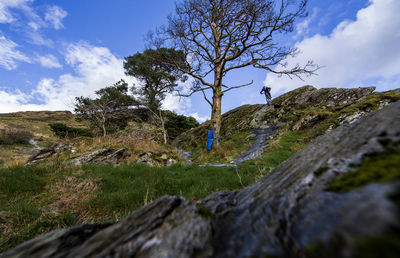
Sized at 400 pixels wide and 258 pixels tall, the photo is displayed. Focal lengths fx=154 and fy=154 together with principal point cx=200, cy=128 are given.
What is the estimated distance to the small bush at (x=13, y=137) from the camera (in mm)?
24292

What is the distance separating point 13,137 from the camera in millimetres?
25422

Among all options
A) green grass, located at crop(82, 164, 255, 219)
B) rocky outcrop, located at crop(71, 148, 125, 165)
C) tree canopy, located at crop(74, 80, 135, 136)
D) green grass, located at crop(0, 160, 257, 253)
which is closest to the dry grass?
green grass, located at crop(0, 160, 257, 253)

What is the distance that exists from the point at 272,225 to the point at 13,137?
3974cm

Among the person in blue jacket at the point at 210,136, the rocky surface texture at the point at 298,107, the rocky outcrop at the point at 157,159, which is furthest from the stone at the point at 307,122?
the rocky outcrop at the point at 157,159

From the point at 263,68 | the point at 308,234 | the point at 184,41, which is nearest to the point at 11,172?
the point at 308,234

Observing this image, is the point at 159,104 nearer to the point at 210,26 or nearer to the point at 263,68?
the point at 210,26

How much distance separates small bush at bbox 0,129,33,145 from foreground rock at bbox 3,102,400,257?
37.6 meters

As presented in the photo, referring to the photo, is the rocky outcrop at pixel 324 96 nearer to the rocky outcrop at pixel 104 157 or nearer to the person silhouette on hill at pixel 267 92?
the person silhouette on hill at pixel 267 92

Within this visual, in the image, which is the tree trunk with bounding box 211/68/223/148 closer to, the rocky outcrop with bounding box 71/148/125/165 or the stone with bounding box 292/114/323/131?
the stone with bounding box 292/114/323/131

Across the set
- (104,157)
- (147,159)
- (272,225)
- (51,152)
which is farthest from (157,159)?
(272,225)

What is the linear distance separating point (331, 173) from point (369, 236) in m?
0.49

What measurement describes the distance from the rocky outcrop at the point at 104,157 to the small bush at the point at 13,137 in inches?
1202

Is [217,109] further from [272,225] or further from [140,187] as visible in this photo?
[272,225]

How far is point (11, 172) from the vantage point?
13.3 ft
